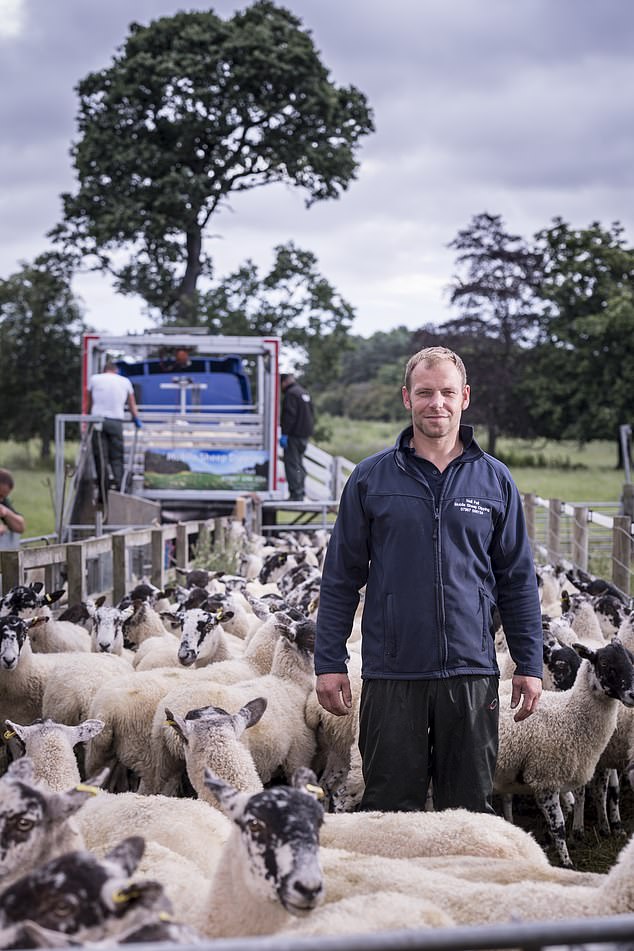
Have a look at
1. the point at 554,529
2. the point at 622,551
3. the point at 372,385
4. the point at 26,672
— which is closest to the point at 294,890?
the point at 26,672

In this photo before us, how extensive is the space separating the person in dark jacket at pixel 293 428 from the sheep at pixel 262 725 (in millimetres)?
10974

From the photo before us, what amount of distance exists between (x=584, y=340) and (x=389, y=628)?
38144 mm

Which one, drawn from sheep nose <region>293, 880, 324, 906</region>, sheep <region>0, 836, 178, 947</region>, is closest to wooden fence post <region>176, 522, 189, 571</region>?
sheep nose <region>293, 880, 324, 906</region>

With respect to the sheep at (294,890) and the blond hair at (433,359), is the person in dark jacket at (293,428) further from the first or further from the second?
the sheep at (294,890)

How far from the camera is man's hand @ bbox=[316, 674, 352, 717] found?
3834 millimetres

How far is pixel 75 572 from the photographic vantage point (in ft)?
27.6

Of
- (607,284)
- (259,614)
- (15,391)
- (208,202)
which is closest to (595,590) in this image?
(259,614)

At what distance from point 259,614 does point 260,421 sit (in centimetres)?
791

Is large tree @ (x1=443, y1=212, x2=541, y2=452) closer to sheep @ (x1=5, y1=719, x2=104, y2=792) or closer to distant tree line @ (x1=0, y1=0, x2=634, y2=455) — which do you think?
distant tree line @ (x1=0, y1=0, x2=634, y2=455)

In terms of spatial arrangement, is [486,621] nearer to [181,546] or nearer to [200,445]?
[181,546]

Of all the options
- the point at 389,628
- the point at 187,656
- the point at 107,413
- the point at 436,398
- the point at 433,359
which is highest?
the point at 433,359

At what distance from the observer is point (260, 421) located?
15.1 metres

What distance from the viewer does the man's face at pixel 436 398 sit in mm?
3750

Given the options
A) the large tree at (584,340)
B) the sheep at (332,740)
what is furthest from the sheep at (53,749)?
the large tree at (584,340)
